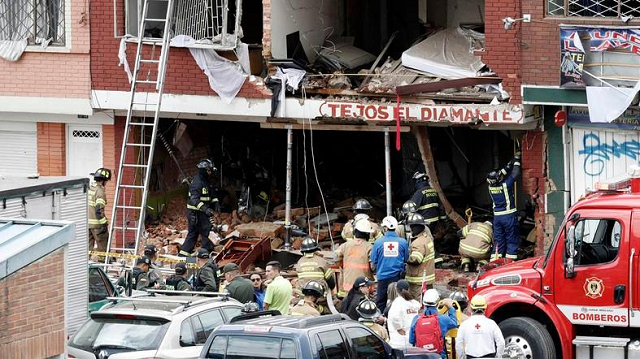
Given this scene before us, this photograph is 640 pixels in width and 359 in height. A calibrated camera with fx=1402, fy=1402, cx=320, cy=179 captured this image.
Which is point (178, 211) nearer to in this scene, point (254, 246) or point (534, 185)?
point (254, 246)

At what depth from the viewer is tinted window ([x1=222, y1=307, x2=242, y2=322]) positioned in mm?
15656

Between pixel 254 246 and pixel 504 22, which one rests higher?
pixel 504 22

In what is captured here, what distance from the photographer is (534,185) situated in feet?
73.6

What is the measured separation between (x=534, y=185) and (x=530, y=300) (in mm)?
6371

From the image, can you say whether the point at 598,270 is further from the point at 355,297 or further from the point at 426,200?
the point at 426,200

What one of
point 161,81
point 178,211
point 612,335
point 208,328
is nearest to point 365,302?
point 208,328

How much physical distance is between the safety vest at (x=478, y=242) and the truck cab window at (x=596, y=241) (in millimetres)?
5993

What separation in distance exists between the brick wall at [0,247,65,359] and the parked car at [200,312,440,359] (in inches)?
57.8

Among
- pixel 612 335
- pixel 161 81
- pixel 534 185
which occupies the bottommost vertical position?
pixel 612 335

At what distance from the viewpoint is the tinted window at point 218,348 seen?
44.8 feet

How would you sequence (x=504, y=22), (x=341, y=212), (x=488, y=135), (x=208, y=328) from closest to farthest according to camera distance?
(x=208, y=328) < (x=504, y=22) < (x=341, y=212) < (x=488, y=135)

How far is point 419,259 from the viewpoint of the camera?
745 inches

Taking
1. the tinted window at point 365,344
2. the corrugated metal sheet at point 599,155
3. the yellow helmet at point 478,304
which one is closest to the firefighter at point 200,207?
the corrugated metal sheet at point 599,155

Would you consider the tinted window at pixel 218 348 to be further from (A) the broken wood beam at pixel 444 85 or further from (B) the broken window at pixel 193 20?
(B) the broken window at pixel 193 20
